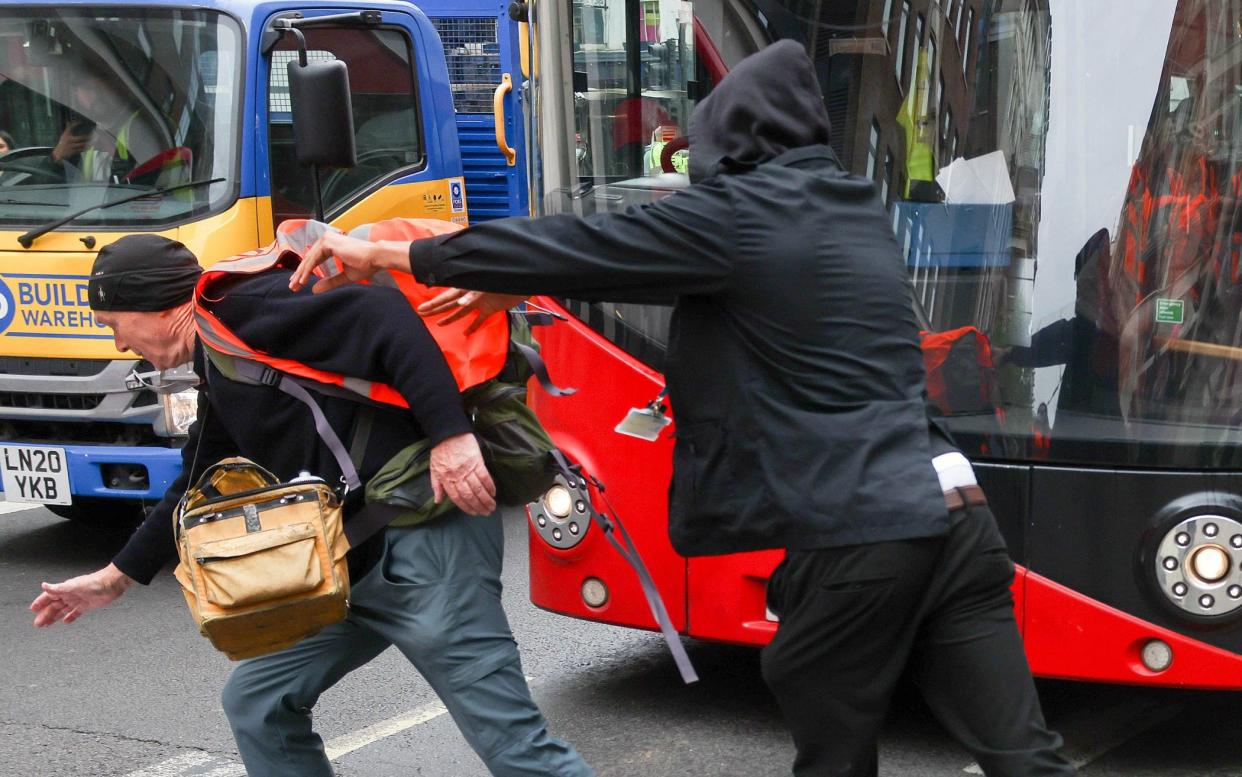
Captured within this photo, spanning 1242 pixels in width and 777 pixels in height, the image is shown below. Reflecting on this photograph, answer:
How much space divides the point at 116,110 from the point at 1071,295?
14.2 ft

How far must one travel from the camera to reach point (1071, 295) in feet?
13.4

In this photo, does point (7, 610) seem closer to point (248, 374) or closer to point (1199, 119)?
point (248, 374)

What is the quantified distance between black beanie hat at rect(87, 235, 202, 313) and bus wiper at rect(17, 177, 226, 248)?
357 centimetres

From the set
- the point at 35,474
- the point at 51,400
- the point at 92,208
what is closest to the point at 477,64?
the point at 92,208

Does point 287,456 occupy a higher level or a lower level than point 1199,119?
lower

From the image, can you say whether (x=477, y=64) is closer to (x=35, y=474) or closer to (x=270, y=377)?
(x=35, y=474)

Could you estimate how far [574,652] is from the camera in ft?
18.4

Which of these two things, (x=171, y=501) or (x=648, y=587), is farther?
(x=171, y=501)

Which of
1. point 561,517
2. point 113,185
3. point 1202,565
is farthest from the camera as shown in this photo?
point 113,185

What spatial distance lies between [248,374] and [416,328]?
0.37 m

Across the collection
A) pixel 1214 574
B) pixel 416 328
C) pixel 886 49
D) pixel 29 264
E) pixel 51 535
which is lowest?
pixel 51 535

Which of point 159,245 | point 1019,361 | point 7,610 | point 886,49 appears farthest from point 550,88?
point 7,610

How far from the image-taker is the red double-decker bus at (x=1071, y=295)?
3.94 metres

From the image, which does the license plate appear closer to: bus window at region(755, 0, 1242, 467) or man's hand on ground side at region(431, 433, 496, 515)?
bus window at region(755, 0, 1242, 467)
